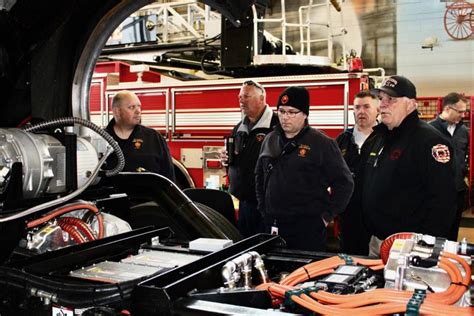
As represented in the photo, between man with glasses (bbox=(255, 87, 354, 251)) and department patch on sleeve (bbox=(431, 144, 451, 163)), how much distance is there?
78 centimetres

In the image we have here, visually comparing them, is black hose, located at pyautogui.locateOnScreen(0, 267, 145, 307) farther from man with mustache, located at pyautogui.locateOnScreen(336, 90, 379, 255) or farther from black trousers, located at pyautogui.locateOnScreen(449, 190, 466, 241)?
black trousers, located at pyautogui.locateOnScreen(449, 190, 466, 241)

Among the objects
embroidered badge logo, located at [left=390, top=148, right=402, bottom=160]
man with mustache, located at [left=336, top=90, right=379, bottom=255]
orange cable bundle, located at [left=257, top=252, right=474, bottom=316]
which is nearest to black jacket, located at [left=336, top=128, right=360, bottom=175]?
man with mustache, located at [left=336, top=90, right=379, bottom=255]

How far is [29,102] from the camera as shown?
256cm

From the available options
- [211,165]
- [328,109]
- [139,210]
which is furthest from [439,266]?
[211,165]

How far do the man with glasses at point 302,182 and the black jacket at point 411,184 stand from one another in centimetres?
34

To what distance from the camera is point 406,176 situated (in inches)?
132

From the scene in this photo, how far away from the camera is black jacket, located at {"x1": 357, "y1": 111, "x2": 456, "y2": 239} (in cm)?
323

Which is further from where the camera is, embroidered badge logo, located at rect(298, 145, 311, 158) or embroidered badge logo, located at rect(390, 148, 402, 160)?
embroidered badge logo, located at rect(298, 145, 311, 158)

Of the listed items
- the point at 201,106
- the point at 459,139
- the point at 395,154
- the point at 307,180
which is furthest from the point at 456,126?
the point at 395,154

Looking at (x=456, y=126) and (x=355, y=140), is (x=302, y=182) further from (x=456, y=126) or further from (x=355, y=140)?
(x=456, y=126)

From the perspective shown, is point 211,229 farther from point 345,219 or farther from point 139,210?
point 345,219

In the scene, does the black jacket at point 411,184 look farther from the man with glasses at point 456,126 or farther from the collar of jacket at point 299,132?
the man with glasses at point 456,126

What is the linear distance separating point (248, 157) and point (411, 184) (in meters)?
1.97

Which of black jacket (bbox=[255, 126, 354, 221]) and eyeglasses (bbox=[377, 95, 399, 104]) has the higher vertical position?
eyeglasses (bbox=[377, 95, 399, 104])
